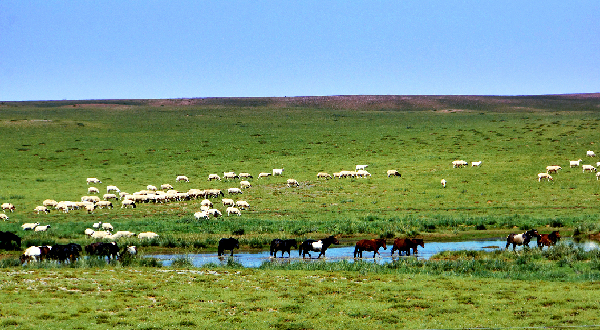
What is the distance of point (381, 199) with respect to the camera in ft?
154

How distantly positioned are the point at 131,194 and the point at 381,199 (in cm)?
1948

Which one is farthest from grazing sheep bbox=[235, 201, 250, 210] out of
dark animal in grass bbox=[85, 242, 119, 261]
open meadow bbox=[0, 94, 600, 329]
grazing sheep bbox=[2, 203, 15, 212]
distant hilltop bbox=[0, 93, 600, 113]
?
distant hilltop bbox=[0, 93, 600, 113]

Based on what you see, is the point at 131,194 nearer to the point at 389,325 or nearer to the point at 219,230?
the point at 219,230

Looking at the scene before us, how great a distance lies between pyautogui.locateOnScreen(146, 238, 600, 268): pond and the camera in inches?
1056

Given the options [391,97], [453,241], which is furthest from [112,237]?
[391,97]

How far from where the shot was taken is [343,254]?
29.4 meters

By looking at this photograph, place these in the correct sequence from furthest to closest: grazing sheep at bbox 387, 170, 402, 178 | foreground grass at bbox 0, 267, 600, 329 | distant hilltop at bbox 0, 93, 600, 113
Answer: distant hilltop at bbox 0, 93, 600, 113 < grazing sheep at bbox 387, 170, 402, 178 < foreground grass at bbox 0, 267, 600, 329

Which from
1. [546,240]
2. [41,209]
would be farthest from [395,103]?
[546,240]

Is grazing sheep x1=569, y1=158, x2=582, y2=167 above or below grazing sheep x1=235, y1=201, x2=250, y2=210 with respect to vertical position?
above

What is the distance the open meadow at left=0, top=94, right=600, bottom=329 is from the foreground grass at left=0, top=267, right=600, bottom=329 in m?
0.08

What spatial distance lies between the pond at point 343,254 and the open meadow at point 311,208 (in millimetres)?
1767

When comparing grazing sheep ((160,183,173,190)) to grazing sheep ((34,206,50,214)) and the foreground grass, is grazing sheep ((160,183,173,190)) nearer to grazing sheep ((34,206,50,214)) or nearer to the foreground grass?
grazing sheep ((34,206,50,214))

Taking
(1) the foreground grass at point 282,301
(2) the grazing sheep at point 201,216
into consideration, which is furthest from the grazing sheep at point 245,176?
(1) the foreground grass at point 282,301

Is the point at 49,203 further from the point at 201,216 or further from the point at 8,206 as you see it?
the point at 201,216
